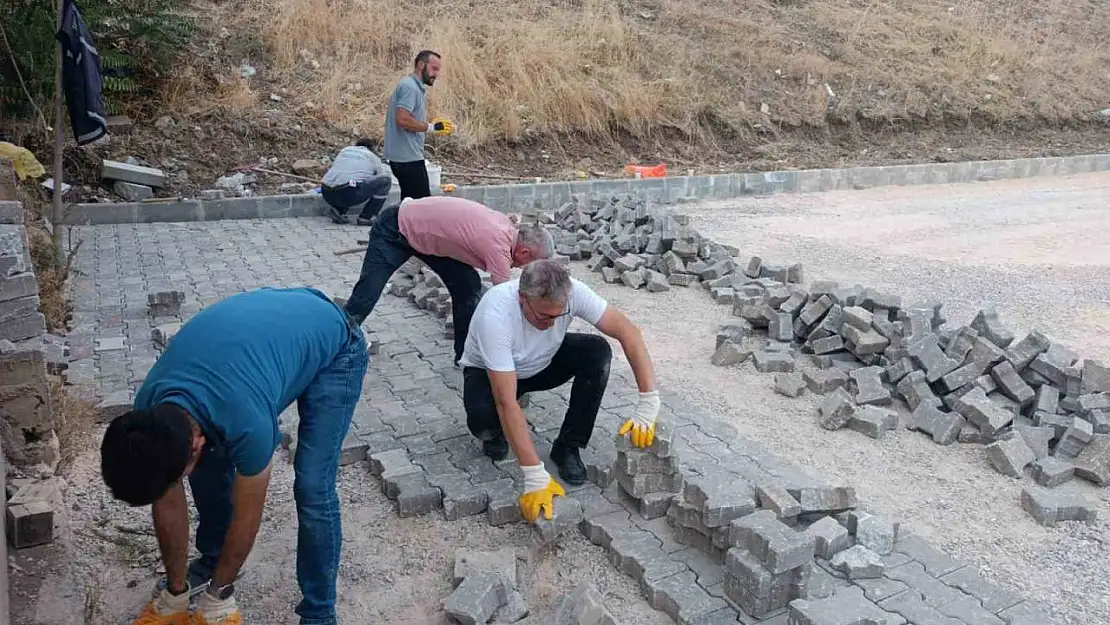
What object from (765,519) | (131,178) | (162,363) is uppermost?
(162,363)

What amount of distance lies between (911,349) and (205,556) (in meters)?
4.42

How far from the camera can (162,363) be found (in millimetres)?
2693

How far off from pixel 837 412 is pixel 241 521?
359 cm

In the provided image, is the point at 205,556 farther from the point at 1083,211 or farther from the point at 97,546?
the point at 1083,211

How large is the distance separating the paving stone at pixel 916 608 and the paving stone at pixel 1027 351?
2644 mm

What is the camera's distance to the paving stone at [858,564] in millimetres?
3559

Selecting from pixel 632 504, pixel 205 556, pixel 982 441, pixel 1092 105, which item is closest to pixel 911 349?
pixel 982 441

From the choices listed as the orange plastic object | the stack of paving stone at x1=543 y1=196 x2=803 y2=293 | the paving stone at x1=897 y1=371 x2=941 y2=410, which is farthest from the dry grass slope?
the paving stone at x1=897 y1=371 x2=941 y2=410

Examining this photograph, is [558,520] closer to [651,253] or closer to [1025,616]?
[1025,616]

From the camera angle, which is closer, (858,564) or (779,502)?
(858,564)

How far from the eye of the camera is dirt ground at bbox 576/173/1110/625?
4.06 m

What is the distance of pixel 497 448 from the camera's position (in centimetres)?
453

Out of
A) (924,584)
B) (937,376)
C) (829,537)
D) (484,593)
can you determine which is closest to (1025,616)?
(924,584)

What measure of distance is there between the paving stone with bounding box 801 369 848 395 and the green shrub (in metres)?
9.64
